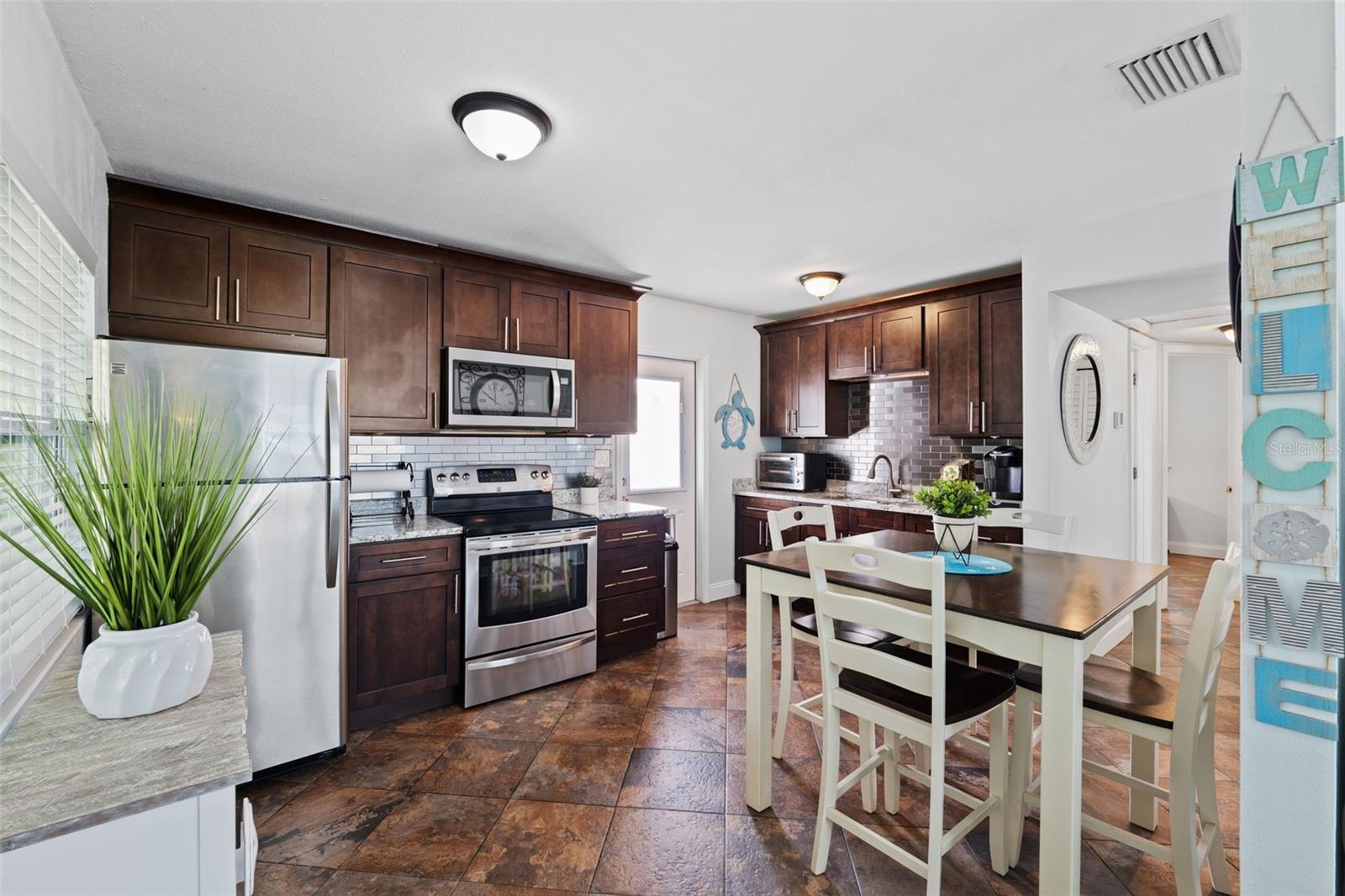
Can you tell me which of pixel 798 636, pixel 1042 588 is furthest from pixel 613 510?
pixel 1042 588

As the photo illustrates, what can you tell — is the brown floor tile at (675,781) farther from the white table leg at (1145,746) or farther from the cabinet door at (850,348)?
the cabinet door at (850,348)

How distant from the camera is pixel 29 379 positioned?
5.20 ft

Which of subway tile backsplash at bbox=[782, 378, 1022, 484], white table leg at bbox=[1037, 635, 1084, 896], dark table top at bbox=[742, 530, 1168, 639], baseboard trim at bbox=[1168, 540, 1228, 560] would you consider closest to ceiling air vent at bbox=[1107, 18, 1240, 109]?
dark table top at bbox=[742, 530, 1168, 639]

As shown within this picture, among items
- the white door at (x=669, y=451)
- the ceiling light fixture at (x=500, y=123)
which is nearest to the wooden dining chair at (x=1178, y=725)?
the ceiling light fixture at (x=500, y=123)

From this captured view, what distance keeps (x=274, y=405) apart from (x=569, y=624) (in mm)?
Answer: 1836

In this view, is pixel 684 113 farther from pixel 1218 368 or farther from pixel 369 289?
pixel 1218 368

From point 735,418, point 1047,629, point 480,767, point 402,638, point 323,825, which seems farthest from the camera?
point 735,418

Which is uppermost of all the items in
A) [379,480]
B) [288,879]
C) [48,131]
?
[48,131]

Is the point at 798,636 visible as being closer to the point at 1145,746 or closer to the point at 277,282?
the point at 1145,746

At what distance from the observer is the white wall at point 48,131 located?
138 cm

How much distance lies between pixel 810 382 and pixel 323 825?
4181 mm

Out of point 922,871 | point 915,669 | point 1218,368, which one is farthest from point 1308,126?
point 1218,368

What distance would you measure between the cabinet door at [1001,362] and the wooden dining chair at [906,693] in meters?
2.25

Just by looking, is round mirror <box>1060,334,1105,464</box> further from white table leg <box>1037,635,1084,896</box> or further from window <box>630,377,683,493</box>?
window <box>630,377,683,493</box>
